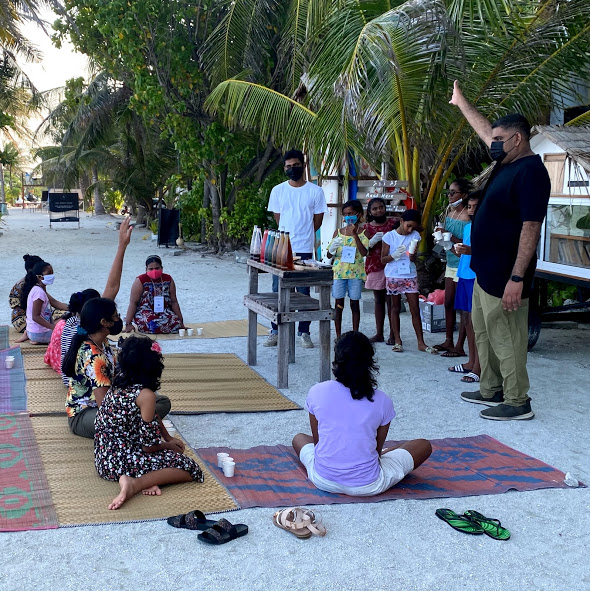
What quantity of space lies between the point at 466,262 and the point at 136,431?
4074 mm

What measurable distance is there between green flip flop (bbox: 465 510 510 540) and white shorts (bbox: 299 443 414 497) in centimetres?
47

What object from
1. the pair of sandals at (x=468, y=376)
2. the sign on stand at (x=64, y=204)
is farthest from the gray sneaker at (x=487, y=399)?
the sign on stand at (x=64, y=204)

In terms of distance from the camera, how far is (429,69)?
28.2 ft

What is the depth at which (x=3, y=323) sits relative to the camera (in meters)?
9.61

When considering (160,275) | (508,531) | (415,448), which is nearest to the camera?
(508,531)

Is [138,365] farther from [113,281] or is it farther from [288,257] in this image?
[288,257]

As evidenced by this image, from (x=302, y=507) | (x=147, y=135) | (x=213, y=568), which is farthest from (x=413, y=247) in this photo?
(x=147, y=135)

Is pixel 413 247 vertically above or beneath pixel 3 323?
above

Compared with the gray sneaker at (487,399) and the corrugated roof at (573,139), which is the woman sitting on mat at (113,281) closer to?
the gray sneaker at (487,399)

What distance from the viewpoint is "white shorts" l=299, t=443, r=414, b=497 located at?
4344mm

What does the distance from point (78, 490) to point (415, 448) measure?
77.2 inches

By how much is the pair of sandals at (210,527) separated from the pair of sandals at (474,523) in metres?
1.07

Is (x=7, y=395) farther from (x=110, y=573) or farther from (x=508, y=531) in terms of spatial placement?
(x=508, y=531)

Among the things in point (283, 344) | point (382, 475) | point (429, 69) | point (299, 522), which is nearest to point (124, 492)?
point (299, 522)
